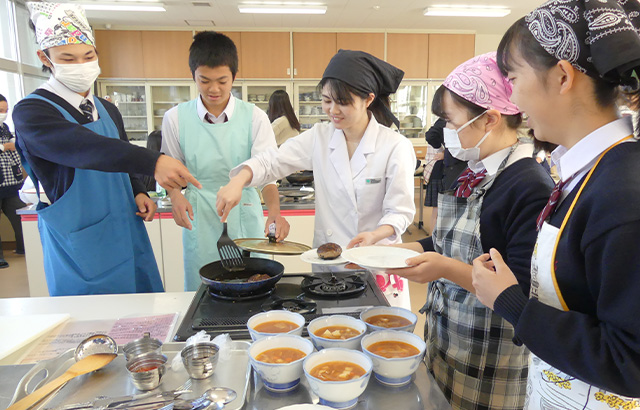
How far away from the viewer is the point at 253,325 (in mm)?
1047

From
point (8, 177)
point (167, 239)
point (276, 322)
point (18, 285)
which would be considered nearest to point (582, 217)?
point (276, 322)

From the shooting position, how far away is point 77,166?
56.3 inches

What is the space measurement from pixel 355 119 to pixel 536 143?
0.77m

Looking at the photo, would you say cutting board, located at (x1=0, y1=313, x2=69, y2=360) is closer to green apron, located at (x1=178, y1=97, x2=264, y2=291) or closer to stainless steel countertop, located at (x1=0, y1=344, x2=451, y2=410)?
stainless steel countertop, located at (x1=0, y1=344, x2=451, y2=410)

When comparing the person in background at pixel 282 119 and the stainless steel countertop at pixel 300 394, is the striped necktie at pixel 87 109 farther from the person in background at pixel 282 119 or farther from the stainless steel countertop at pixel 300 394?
the person in background at pixel 282 119

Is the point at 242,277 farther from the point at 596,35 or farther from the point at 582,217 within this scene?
the point at 596,35

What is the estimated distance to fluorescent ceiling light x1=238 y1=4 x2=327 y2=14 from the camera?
575 cm

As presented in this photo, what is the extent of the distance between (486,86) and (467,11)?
575cm

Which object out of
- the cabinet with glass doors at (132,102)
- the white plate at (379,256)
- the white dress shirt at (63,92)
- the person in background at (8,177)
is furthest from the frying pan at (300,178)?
the cabinet with glass doors at (132,102)

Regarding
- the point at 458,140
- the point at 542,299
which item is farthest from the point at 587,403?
the point at 458,140

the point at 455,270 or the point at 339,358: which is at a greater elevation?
the point at 455,270

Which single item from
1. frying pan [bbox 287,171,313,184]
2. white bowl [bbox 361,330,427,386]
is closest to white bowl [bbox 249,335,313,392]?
white bowl [bbox 361,330,427,386]

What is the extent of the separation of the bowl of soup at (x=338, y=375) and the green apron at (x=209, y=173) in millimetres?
1247

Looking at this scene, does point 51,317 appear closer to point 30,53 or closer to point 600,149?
point 600,149
